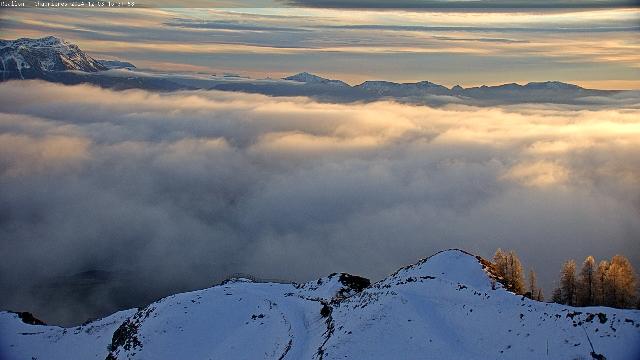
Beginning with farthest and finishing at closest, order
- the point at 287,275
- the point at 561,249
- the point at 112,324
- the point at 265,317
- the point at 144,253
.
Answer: the point at 144,253, the point at 287,275, the point at 561,249, the point at 112,324, the point at 265,317

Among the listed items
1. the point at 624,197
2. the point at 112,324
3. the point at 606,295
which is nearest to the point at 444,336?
the point at 606,295

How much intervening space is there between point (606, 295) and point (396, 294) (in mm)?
33701

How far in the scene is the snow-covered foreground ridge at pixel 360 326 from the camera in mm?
34562

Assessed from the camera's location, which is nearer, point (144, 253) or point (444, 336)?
point (444, 336)

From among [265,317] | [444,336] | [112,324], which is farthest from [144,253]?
[444,336]

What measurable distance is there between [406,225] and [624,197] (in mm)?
78667

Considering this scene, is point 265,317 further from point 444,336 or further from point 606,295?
point 606,295

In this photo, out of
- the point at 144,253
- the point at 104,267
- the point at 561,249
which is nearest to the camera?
the point at 561,249

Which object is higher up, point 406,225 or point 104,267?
point 406,225

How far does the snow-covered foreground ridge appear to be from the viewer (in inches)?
1361

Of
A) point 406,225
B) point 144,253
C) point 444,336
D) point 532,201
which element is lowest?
point 144,253

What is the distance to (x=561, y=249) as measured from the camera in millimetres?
144750

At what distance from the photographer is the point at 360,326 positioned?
38.7 metres

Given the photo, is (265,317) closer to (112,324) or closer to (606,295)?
(112,324)
